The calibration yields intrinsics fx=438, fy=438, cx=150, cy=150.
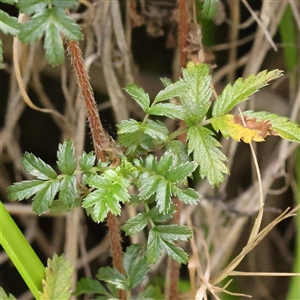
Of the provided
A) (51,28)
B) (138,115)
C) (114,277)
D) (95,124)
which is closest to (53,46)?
(51,28)

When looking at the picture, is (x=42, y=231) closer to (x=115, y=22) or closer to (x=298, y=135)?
(x=115, y=22)

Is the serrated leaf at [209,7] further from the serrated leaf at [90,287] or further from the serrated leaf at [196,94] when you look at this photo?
the serrated leaf at [90,287]

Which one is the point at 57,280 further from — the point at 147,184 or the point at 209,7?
the point at 209,7

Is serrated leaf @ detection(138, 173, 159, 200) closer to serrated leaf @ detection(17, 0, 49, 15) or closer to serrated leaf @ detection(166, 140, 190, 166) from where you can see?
serrated leaf @ detection(166, 140, 190, 166)

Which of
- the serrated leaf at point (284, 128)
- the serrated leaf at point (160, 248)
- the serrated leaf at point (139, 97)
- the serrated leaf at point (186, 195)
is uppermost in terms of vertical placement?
A: the serrated leaf at point (139, 97)

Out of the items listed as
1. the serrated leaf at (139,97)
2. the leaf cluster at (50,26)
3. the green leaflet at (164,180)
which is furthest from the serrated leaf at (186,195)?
the leaf cluster at (50,26)

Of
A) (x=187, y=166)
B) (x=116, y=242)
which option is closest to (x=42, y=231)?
(x=116, y=242)

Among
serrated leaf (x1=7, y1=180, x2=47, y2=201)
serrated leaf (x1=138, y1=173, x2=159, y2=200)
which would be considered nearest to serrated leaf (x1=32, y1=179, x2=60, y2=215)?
serrated leaf (x1=7, y1=180, x2=47, y2=201)

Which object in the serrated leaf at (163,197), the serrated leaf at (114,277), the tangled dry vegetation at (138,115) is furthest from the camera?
the tangled dry vegetation at (138,115)
